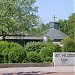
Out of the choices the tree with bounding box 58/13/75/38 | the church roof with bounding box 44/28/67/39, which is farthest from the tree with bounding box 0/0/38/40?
the church roof with bounding box 44/28/67/39

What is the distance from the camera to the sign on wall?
65.6 feet

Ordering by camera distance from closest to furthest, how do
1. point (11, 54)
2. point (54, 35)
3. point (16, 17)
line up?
point (11, 54) → point (16, 17) → point (54, 35)

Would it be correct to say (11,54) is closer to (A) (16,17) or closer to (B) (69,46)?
(B) (69,46)

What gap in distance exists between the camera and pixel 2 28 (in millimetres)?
30406

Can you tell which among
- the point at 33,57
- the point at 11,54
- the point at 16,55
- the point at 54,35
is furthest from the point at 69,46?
the point at 54,35

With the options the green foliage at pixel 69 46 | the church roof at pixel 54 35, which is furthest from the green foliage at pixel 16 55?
the church roof at pixel 54 35

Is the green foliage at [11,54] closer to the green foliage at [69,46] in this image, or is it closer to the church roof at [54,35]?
the green foliage at [69,46]

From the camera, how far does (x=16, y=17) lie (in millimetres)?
33250

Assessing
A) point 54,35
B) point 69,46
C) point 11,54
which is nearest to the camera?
point 11,54

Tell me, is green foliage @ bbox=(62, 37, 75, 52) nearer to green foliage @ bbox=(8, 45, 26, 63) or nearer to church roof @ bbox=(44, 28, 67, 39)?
green foliage @ bbox=(8, 45, 26, 63)

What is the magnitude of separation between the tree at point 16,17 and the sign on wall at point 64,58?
11449 millimetres

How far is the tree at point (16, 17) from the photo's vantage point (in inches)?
1221

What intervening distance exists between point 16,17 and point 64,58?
14.2 metres

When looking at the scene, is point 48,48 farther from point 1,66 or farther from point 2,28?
point 2,28
